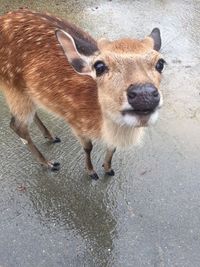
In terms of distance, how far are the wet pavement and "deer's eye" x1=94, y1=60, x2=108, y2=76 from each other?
1.33 metres

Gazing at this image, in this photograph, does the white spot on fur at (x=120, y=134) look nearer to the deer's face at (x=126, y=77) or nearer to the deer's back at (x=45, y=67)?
the deer's back at (x=45, y=67)

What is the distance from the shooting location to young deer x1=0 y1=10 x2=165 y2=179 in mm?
3041

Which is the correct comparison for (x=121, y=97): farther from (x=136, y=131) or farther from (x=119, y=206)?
(x=119, y=206)

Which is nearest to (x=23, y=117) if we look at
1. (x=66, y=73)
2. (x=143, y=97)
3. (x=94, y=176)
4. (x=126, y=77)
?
(x=66, y=73)

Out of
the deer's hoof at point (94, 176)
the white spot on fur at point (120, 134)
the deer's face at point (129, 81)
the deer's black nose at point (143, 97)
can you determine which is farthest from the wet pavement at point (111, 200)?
the deer's black nose at point (143, 97)

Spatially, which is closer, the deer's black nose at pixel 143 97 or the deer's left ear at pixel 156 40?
the deer's black nose at pixel 143 97

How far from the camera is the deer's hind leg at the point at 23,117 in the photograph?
4051mm

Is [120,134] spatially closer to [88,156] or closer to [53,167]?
[88,156]

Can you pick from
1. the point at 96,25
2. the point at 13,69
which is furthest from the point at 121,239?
the point at 96,25

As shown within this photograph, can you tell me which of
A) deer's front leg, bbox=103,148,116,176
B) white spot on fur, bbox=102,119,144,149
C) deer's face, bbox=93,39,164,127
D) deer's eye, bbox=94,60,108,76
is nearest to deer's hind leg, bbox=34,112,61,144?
deer's front leg, bbox=103,148,116,176

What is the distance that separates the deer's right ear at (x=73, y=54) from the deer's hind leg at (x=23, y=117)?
0.95 metres

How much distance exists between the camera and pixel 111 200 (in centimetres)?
Answer: 387

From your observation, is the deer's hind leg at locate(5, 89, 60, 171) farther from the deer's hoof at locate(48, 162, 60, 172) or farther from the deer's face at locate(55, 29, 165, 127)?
the deer's face at locate(55, 29, 165, 127)

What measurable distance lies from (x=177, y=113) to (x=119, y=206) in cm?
149
